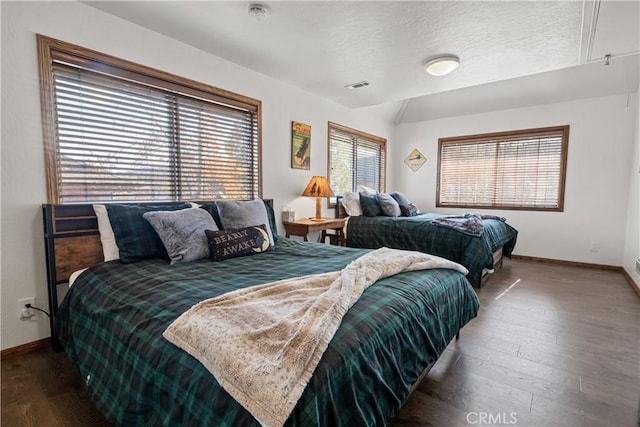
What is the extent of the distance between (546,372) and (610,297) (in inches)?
80.6

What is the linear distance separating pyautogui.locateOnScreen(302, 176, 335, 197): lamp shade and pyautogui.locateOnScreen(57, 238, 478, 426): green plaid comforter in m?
1.93

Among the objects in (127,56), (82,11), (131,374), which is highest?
(82,11)

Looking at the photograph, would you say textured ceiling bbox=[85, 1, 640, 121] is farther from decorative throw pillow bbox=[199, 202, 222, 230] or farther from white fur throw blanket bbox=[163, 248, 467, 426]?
white fur throw blanket bbox=[163, 248, 467, 426]

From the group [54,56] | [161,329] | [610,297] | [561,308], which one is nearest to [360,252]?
[161,329]

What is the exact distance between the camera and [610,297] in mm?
3096

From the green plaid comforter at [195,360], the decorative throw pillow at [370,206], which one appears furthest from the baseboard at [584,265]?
the green plaid comforter at [195,360]

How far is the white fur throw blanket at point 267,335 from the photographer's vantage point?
799 millimetres

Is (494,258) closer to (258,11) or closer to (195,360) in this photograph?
(258,11)

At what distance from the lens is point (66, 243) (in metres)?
2.04

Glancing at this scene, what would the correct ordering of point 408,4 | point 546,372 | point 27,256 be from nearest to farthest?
point 546,372 < point 27,256 < point 408,4

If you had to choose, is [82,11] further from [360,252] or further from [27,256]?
[360,252]

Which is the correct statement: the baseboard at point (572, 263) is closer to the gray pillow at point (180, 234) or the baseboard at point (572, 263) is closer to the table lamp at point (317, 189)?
the table lamp at point (317, 189)

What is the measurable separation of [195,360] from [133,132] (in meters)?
2.22

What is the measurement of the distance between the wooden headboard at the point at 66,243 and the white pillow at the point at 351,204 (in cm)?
312
